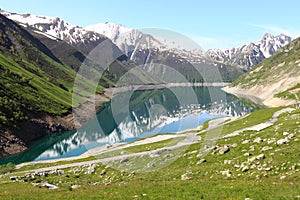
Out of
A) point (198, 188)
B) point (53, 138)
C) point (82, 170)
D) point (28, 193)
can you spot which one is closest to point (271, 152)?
point (198, 188)

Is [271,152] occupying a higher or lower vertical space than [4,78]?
lower

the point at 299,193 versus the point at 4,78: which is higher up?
the point at 4,78

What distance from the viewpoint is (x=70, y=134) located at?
391 feet

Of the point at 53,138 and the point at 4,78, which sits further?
the point at 4,78

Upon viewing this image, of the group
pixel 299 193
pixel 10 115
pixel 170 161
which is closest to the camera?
pixel 299 193

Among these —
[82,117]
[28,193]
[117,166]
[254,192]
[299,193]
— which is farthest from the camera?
[82,117]

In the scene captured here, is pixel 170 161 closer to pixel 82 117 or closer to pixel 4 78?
pixel 82 117

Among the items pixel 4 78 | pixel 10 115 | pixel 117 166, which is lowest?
pixel 117 166

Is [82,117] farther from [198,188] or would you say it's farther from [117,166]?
[198,188]

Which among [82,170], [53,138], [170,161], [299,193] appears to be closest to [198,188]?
[299,193]

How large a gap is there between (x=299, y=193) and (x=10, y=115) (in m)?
109

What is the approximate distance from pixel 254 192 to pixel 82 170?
35.2 metres

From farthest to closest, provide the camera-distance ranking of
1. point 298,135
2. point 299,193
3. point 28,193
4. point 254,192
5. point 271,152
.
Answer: point 298,135 → point 271,152 → point 28,193 → point 254,192 → point 299,193

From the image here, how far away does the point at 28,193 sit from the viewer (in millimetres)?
25969
